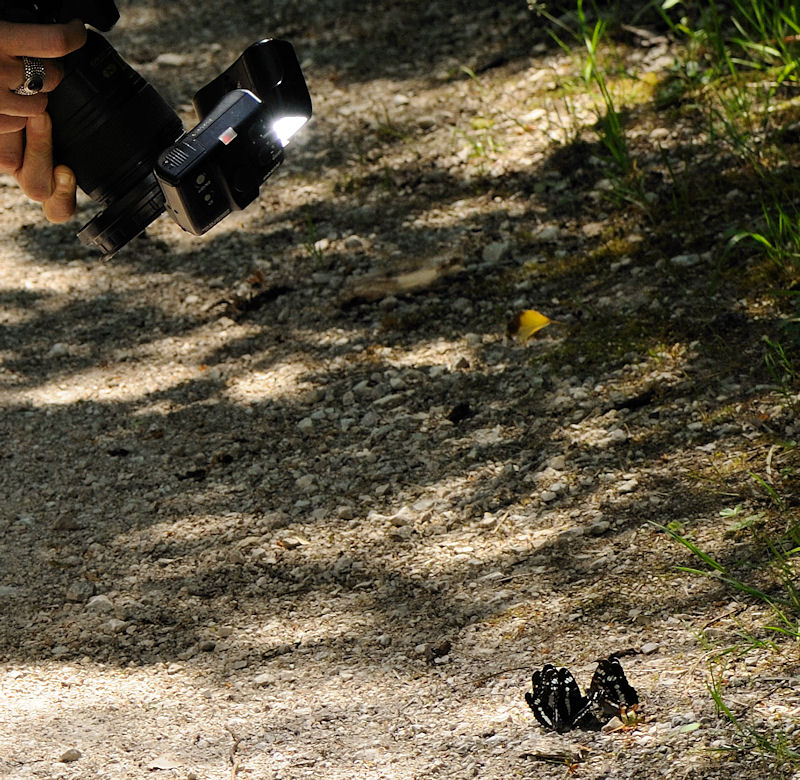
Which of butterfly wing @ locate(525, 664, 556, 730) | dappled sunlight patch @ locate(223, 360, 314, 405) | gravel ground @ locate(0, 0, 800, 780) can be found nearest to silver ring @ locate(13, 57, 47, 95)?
gravel ground @ locate(0, 0, 800, 780)

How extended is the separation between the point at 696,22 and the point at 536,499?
2800 mm

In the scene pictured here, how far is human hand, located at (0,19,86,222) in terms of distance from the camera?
2.39m

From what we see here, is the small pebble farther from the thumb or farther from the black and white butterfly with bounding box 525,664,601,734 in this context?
the thumb

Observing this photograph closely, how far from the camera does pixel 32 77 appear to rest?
8.04 feet

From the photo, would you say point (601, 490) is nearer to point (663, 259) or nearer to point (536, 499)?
point (536, 499)

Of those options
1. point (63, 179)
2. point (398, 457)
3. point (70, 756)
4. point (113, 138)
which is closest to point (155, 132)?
point (113, 138)

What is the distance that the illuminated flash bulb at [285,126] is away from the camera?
8.43 ft

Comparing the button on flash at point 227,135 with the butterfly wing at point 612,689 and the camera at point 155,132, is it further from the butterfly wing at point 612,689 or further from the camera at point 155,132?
the butterfly wing at point 612,689

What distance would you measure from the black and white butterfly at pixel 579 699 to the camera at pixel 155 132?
1269 mm

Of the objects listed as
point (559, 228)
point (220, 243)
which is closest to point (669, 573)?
point (559, 228)

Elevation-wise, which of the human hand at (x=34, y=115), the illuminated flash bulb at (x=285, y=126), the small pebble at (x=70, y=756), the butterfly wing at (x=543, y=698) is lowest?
the butterfly wing at (x=543, y=698)

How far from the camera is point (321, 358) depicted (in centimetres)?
373

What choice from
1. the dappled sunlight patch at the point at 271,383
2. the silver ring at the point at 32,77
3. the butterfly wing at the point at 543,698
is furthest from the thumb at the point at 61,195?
the butterfly wing at the point at 543,698

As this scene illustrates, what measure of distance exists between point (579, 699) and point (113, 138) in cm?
164
